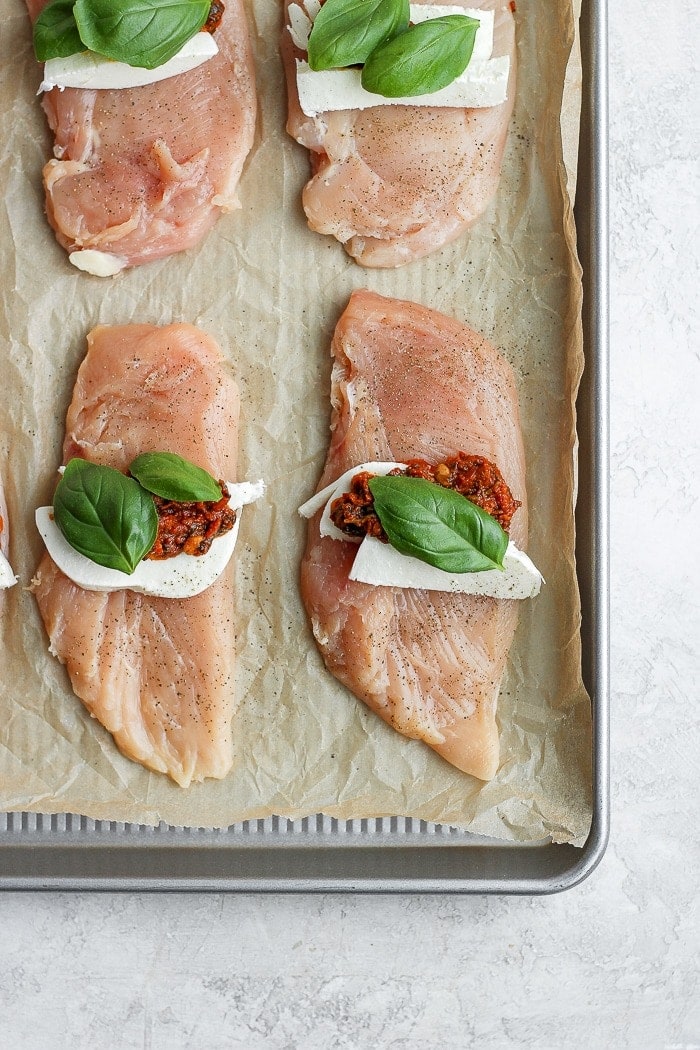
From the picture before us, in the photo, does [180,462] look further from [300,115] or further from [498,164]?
[498,164]

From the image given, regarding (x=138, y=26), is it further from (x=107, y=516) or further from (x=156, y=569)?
(x=156, y=569)

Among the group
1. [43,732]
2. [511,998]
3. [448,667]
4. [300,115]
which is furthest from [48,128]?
[511,998]

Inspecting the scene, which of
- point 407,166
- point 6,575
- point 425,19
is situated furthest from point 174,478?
point 425,19

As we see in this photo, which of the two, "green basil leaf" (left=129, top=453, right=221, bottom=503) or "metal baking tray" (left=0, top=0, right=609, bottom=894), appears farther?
"metal baking tray" (left=0, top=0, right=609, bottom=894)

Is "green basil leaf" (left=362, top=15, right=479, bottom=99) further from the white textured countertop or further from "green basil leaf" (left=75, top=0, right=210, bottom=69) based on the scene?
the white textured countertop

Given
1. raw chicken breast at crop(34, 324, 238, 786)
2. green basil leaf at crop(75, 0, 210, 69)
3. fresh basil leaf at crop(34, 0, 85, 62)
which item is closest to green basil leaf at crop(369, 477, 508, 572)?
raw chicken breast at crop(34, 324, 238, 786)
